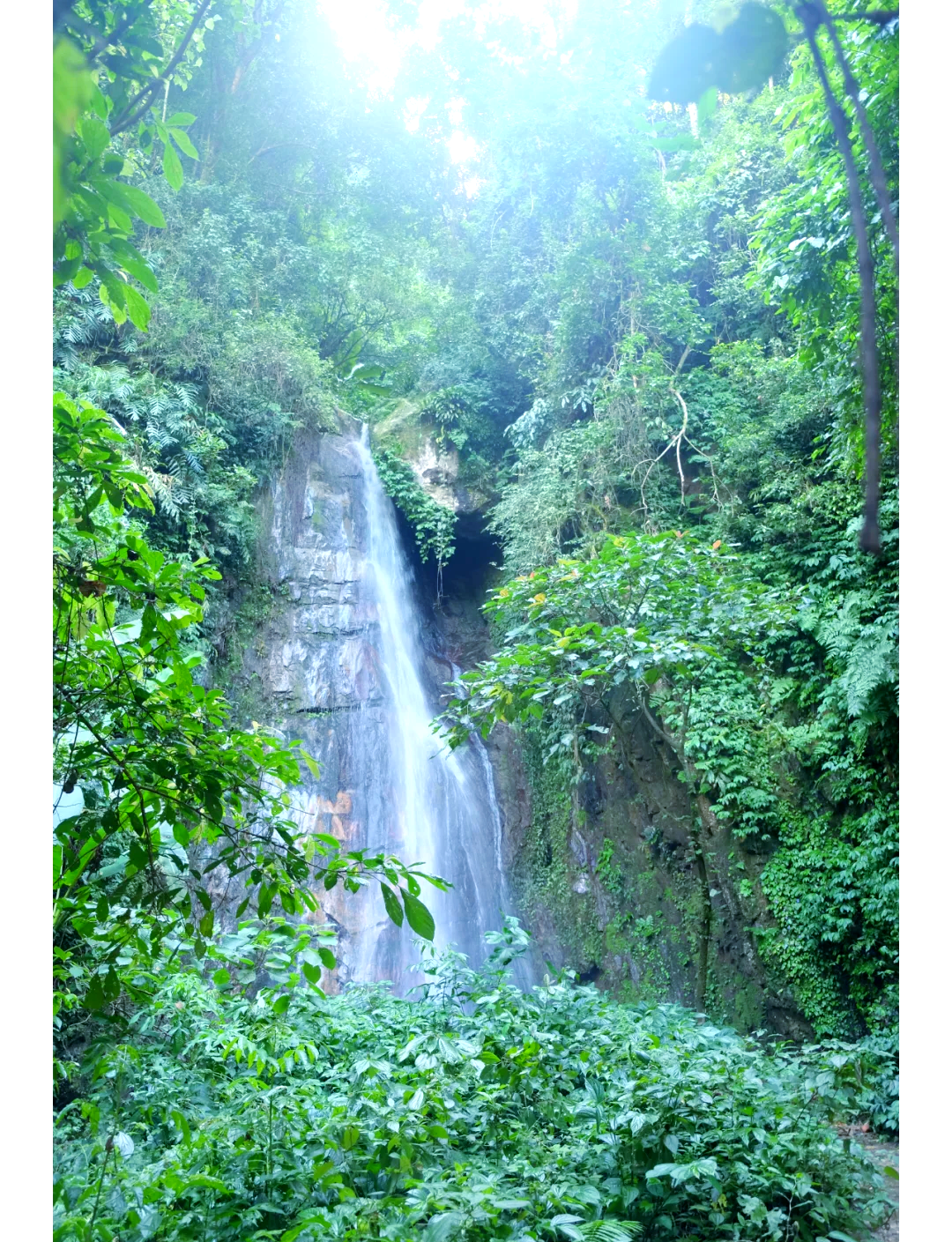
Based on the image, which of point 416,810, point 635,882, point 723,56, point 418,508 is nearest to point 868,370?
point 723,56

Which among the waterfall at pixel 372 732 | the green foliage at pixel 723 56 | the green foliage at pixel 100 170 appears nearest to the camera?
the green foliage at pixel 723 56

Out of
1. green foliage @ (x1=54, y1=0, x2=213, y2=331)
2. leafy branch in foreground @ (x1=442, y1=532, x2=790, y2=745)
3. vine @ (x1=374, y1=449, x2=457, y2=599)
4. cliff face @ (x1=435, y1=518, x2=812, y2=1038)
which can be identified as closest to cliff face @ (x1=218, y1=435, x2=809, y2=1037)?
cliff face @ (x1=435, y1=518, x2=812, y2=1038)

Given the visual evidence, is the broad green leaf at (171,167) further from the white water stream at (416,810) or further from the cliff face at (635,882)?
the cliff face at (635,882)

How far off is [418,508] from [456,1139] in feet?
18.9

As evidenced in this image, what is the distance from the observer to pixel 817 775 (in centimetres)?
436

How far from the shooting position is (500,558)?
24.2ft

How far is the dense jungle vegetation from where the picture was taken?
1.48 meters

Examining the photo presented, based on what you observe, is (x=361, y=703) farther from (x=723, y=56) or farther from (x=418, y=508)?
(x=723, y=56)

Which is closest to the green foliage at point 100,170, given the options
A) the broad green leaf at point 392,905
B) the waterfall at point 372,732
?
the broad green leaf at point 392,905

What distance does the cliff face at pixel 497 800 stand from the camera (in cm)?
437

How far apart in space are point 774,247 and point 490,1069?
2.91m

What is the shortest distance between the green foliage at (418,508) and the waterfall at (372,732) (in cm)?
19
